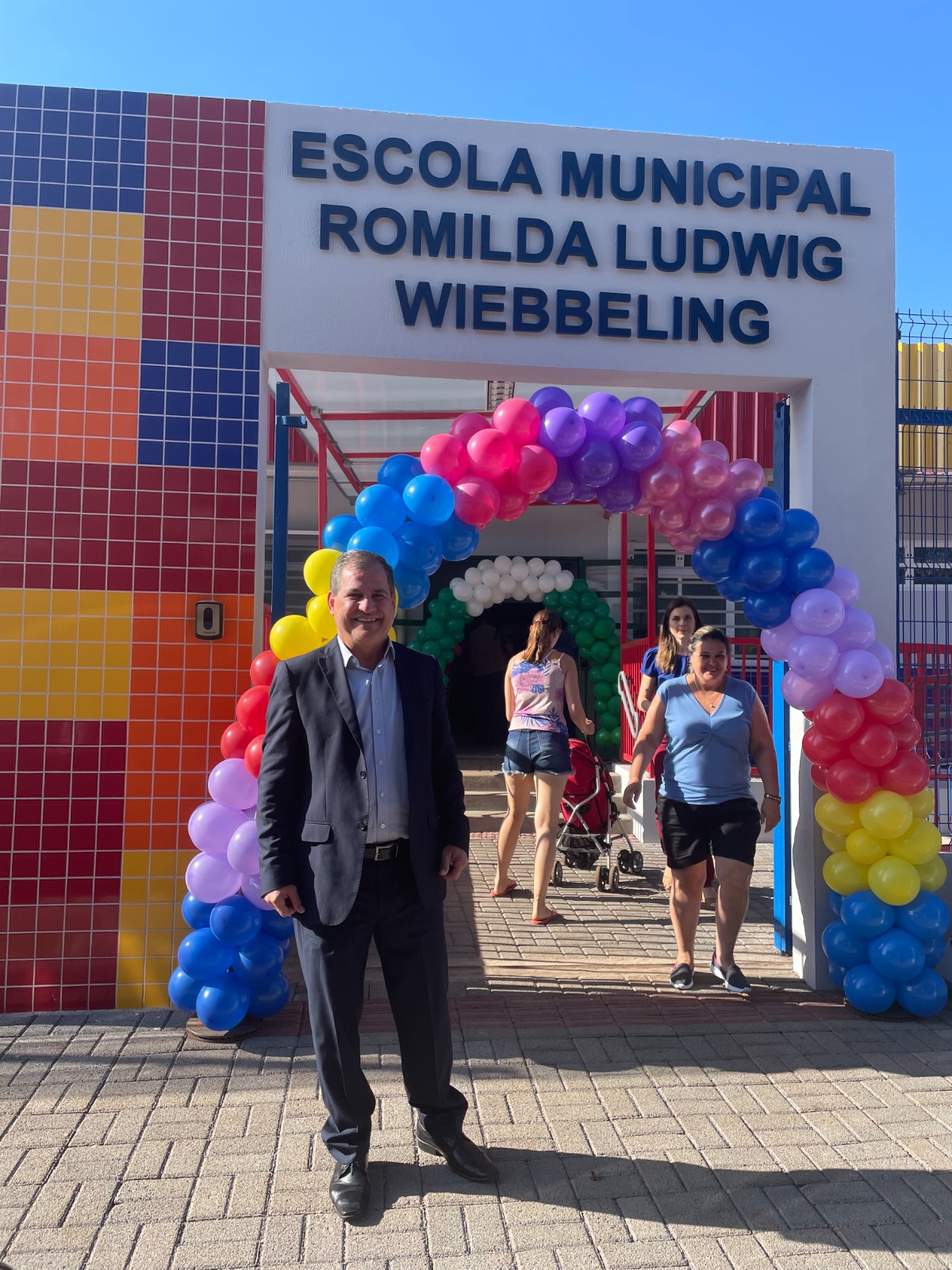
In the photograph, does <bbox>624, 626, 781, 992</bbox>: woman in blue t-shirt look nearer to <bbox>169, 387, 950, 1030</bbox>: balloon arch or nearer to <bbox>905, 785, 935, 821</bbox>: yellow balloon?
<bbox>169, 387, 950, 1030</bbox>: balloon arch

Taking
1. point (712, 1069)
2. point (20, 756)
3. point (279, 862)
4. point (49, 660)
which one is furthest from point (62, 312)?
point (712, 1069)

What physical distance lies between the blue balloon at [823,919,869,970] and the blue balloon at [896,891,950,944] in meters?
0.21

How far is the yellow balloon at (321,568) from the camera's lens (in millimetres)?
4059

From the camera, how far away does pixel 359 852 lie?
287cm

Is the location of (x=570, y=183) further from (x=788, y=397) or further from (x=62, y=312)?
(x=62, y=312)

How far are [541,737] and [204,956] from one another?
2.57m

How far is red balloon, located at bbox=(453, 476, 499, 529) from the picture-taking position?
428cm

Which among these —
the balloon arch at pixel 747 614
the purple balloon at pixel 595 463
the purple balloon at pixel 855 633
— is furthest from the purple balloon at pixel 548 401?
the purple balloon at pixel 855 633

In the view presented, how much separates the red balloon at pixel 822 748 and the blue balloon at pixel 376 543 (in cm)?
208

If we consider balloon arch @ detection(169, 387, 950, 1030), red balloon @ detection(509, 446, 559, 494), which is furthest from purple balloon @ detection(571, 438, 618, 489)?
red balloon @ detection(509, 446, 559, 494)

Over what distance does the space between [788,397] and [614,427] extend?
1256 millimetres

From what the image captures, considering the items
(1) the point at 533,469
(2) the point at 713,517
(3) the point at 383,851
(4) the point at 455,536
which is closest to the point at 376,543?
(4) the point at 455,536

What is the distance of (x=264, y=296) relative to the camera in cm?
468

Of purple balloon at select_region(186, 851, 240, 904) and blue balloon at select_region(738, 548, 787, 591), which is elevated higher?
blue balloon at select_region(738, 548, 787, 591)
